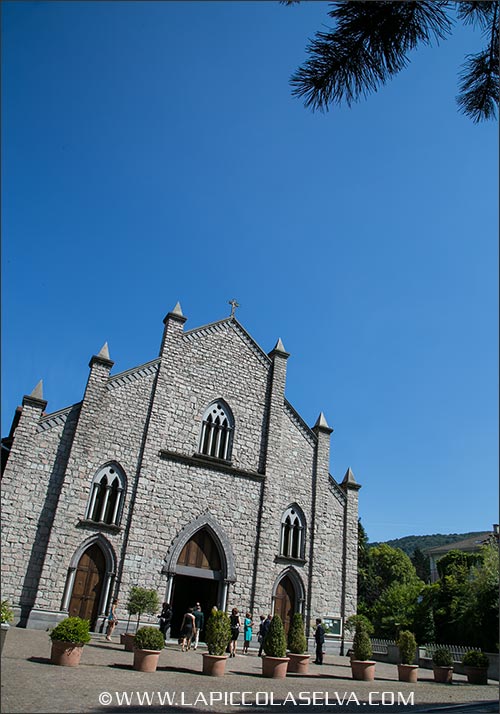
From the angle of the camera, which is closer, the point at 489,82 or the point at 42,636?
the point at 489,82

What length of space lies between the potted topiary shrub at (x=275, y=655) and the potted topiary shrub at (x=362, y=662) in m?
2.76

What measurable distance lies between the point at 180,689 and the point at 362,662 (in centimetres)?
708

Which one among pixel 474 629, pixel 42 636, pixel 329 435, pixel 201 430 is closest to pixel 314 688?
pixel 42 636

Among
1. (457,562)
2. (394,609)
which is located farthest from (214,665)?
(457,562)

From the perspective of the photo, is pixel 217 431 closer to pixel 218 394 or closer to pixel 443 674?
pixel 218 394

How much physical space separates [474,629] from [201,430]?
19645 millimetres

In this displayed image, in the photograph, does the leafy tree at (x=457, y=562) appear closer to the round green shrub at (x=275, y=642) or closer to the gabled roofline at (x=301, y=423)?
the gabled roofline at (x=301, y=423)

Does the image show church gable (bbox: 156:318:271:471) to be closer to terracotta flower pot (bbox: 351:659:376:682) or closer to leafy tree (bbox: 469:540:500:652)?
terracotta flower pot (bbox: 351:659:376:682)

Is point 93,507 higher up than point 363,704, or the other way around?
point 93,507

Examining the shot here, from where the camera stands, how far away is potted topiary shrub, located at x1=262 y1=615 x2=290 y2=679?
1309 centimetres

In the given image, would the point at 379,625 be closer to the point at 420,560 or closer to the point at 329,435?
the point at 329,435

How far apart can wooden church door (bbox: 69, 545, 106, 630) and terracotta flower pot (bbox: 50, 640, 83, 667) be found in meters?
7.60

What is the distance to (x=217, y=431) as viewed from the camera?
2306 cm

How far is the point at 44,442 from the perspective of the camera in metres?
19.1
